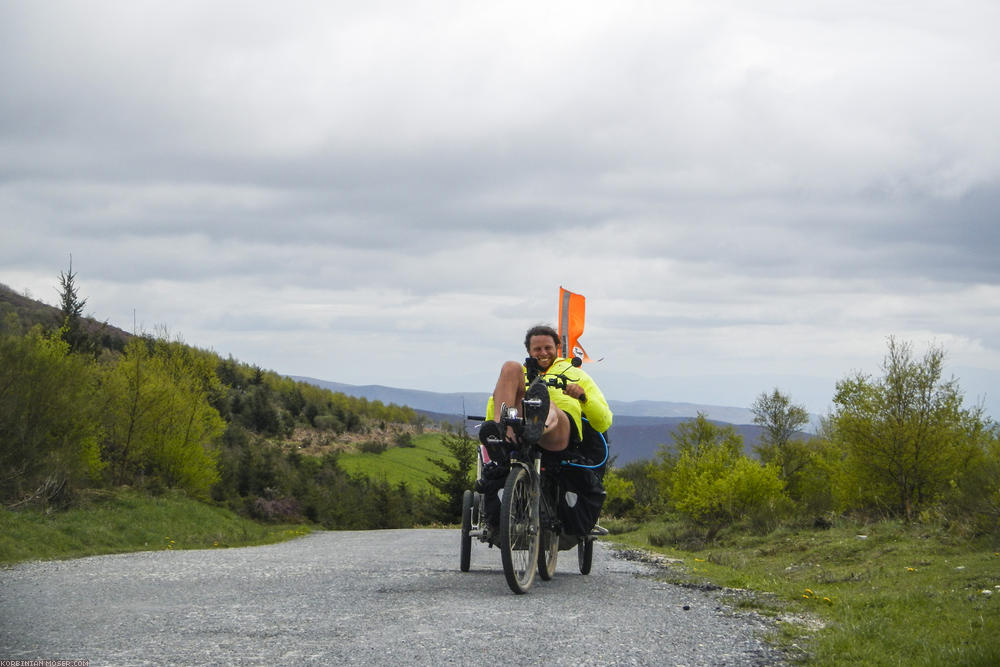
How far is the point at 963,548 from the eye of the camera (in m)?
15.8

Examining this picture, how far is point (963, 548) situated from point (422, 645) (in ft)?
44.3

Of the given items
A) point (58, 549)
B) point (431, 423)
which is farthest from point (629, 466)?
point (431, 423)

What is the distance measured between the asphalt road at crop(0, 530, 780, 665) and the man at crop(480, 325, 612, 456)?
1341 millimetres

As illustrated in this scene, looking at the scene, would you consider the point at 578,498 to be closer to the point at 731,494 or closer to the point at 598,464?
the point at 598,464

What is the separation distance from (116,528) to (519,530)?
22.8m

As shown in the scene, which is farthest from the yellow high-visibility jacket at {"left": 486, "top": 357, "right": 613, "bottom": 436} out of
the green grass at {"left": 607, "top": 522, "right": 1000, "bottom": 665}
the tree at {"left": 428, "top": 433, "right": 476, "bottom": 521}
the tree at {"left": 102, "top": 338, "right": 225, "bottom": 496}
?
the tree at {"left": 428, "top": 433, "right": 476, "bottom": 521}

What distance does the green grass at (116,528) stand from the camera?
2028 cm

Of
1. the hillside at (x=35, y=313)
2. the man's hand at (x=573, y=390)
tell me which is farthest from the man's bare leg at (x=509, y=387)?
the hillside at (x=35, y=313)

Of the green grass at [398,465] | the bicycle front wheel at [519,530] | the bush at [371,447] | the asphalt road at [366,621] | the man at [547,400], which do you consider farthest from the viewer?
the bush at [371,447]

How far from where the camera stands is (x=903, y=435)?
29.5 meters

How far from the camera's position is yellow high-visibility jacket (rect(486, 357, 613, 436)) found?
27.9 feet

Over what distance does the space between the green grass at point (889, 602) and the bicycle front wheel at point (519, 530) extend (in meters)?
1.75

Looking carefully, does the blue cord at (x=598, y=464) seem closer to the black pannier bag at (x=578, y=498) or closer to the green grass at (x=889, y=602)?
the black pannier bag at (x=578, y=498)

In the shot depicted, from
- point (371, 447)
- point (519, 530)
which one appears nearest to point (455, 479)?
point (371, 447)
